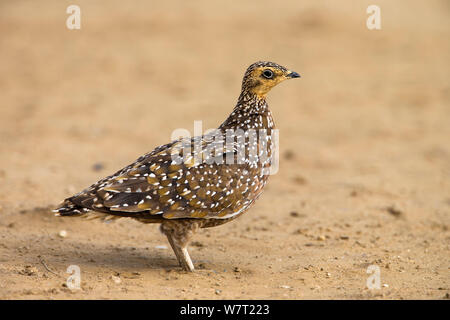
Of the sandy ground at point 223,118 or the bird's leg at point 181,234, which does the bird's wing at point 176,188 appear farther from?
the sandy ground at point 223,118

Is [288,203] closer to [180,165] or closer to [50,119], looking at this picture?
[180,165]

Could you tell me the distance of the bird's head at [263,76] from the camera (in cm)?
833

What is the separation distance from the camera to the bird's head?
27.3ft

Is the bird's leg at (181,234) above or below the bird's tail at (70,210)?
below

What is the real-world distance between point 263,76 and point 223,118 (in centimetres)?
773

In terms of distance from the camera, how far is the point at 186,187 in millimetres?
7418

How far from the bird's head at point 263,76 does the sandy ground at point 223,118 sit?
2.21 m

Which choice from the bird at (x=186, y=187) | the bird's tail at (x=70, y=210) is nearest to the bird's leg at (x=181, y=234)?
the bird at (x=186, y=187)

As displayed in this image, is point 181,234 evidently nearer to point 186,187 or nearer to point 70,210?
point 186,187

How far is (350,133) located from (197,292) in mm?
9233

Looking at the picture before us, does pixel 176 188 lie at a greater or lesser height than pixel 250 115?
lesser

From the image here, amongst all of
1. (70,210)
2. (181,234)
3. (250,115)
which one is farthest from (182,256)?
(250,115)

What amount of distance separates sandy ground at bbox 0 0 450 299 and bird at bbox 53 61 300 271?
0.70 m

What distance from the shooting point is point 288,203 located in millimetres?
11078
